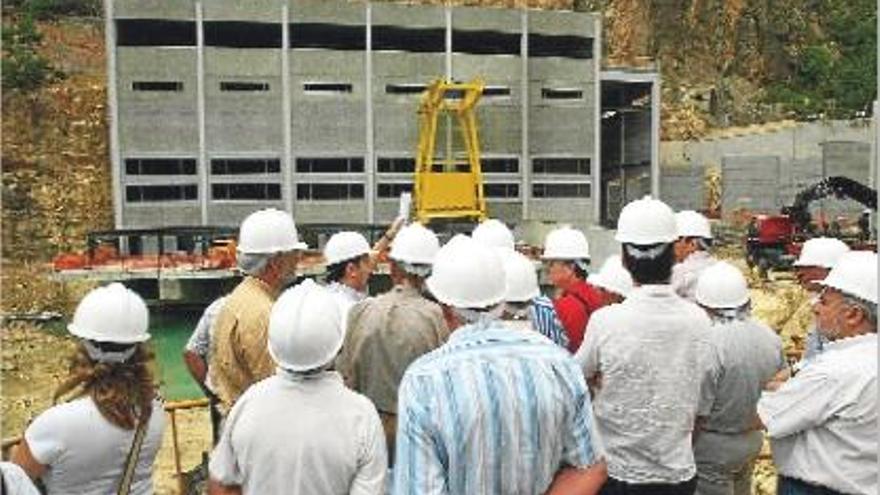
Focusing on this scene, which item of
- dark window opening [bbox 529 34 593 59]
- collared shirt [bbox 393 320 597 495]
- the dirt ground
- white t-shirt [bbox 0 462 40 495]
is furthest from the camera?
dark window opening [bbox 529 34 593 59]

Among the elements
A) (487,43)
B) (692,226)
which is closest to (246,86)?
(487,43)

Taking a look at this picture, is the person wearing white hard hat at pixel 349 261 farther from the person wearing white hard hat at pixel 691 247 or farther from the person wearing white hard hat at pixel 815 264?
the person wearing white hard hat at pixel 815 264

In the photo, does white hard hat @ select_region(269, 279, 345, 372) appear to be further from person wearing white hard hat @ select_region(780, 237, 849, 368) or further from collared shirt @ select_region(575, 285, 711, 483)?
person wearing white hard hat @ select_region(780, 237, 849, 368)

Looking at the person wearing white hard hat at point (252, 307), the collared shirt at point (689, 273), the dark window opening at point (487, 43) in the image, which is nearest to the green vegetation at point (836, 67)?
the dark window opening at point (487, 43)

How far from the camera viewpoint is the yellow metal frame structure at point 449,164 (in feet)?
92.5

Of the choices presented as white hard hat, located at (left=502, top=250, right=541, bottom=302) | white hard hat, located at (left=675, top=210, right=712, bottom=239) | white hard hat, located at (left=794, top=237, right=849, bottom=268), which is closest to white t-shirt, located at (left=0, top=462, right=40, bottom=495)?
white hard hat, located at (left=502, top=250, right=541, bottom=302)

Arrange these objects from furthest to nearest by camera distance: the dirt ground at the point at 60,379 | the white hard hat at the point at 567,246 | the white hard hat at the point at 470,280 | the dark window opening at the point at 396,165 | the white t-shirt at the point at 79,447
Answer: the dark window opening at the point at 396,165, the dirt ground at the point at 60,379, the white hard hat at the point at 567,246, the white t-shirt at the point at 79,447, the white hard hat at the point at 470,280

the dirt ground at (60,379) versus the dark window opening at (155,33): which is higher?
the dark window opening at (155,33)

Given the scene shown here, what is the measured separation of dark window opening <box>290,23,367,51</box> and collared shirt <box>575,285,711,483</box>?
27695 millimetres

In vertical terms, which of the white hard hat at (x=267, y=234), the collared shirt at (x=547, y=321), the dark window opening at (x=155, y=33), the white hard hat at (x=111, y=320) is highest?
the dark window opening at (x=155, y=33)

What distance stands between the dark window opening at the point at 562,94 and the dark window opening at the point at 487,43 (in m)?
1.67

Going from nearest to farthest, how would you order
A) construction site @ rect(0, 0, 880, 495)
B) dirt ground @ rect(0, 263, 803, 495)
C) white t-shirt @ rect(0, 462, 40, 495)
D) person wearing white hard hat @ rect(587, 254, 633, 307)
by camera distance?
white t-shirt @ rect(0, 462, 40, 495) < person wearing white hard hat @ rect(587, 254, 633, 307) < dirt ground @ rect(0, 263, 803, 495) < construction site @ rect(0, 0, 880, 495)

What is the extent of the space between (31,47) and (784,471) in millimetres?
49059

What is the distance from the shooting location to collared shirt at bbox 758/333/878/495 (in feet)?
8.88
